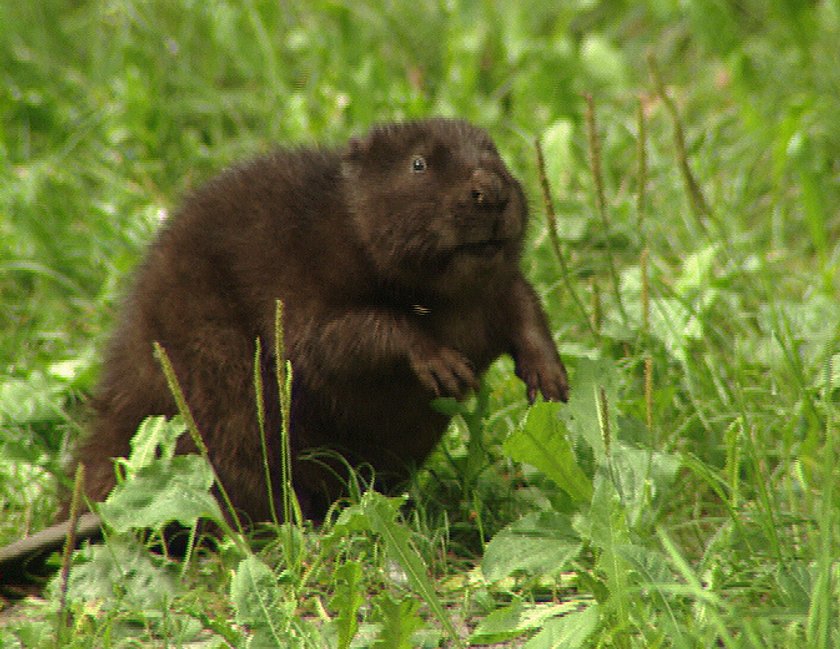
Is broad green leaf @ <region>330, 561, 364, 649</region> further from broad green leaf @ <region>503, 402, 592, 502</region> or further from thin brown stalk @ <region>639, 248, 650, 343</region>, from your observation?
thin brown stalk @ <region>639, 248, 650, 343</region>

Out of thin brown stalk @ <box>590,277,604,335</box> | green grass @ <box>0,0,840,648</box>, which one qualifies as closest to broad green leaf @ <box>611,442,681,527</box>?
green grass @ <box>0,0,840,648</box>

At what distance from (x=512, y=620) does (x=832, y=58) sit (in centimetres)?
423

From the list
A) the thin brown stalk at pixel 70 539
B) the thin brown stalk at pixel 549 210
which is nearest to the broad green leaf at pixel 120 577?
the thin brown stalk at pixel 70 539

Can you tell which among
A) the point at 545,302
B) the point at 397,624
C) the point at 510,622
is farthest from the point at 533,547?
the point at 545,302

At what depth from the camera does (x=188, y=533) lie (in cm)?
402

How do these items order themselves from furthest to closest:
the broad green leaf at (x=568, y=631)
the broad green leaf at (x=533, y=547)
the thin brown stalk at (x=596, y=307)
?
the thin brown stalk at (x=596, y=307), the broad green leaf at (x=533, y=547), the broad green leaf at (x=568, y=631)

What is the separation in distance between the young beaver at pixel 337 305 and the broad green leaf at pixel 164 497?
379 mm

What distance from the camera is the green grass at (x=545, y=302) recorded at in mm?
3291

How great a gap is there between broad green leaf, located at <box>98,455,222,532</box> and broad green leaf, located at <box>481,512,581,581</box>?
0.73 meters

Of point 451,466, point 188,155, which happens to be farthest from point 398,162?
point 188,155

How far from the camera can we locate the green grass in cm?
329

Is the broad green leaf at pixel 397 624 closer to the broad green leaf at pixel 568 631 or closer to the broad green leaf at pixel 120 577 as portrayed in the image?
the broad green leaf at pixel 568 631

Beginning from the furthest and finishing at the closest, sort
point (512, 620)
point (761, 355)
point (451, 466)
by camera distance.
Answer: point (761, 355) → point (451, 466) → point (512, 620)

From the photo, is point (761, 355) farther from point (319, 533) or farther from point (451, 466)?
point (319, 533)
